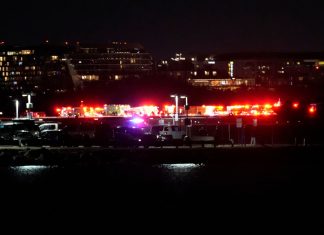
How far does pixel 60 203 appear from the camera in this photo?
22141 mm

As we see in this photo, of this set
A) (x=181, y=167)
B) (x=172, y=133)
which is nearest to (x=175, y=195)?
(x=181, y=167)

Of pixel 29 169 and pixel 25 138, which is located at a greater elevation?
pixel 25 138

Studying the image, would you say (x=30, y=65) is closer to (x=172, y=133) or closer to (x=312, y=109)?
(x=312, y=109)

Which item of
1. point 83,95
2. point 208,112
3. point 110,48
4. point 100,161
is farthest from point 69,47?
point 100,161

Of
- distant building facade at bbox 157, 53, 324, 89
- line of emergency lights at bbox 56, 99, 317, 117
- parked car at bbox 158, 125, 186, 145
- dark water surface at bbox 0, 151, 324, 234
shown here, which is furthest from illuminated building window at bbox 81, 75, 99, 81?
dark water surface at bbox 0, 151, 324, 234

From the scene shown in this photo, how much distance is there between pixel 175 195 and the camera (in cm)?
2333

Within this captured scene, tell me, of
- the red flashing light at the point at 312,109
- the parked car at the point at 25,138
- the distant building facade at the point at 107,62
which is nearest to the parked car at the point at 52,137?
the parked car at the point at 25,138

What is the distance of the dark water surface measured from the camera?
19.3 meters

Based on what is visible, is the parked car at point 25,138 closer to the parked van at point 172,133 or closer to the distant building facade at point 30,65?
the parked van at point 172,133

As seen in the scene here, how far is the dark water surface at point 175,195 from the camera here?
19.3 m

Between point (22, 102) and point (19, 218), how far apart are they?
49221 millimetres

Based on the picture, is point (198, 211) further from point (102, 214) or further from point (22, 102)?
point (22, 102)

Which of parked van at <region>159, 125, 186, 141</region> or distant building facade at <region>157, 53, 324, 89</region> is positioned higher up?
distant building facade at <region>157, 53, 324, 89</region>

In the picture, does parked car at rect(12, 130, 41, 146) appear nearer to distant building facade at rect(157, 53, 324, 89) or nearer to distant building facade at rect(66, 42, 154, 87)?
distant building facade at rect(66, 42, 154, 87)
